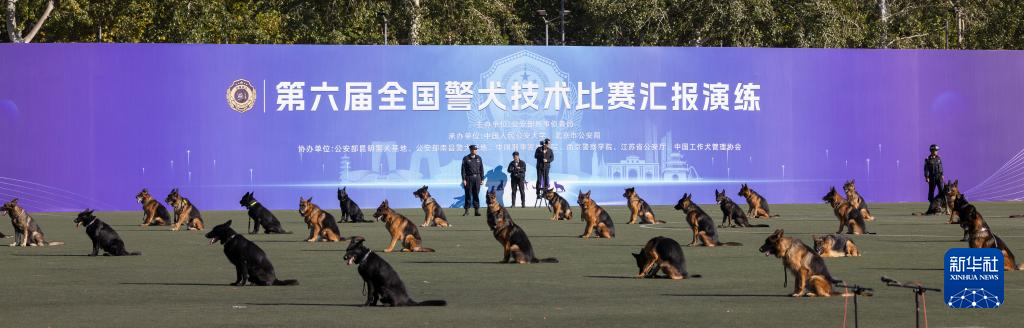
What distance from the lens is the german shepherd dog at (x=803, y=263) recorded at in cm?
1512

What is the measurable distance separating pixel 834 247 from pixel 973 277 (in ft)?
45.5

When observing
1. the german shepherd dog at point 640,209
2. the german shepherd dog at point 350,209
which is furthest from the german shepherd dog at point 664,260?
the german shepherd dog at point 350,209

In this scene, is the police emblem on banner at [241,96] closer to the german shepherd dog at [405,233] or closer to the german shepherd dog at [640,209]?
the german shepherd dog at [640,209]

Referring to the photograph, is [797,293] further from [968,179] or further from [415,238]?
[968,179]

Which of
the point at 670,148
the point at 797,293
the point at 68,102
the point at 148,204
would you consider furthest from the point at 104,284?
the point at 670,148

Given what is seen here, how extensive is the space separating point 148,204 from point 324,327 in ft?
65.4

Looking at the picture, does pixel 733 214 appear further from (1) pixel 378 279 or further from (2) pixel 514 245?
(1) pixel 378 279

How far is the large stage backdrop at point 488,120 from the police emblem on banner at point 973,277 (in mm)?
34423

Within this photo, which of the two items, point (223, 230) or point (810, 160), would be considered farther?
point (810, 160)

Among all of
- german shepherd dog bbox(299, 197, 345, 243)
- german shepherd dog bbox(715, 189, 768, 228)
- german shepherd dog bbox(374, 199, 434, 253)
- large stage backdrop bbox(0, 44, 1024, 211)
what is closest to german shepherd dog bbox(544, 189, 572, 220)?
german shepherd dog bbox(715, 189, 768, 228)

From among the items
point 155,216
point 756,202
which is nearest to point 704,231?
point 756,202

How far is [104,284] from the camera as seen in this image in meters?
17.6

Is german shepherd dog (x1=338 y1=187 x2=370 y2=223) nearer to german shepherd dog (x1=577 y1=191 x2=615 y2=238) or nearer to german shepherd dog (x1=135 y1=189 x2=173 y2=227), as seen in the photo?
german shepherd dog (x1=135 y1=189 x2=173 y2=227)

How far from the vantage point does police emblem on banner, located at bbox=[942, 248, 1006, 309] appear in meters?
7.68
